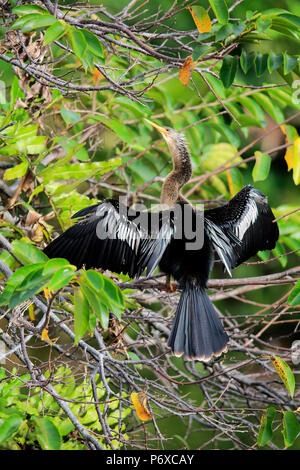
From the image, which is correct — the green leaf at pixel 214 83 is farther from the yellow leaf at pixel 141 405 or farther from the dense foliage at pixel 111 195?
the yellow leaf at pixel 141 405

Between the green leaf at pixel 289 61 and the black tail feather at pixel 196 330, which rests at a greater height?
the green leaf at pixel 289 61

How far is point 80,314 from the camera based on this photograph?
1.42 metres

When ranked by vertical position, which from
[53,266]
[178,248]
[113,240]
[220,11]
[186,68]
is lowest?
[178,248]

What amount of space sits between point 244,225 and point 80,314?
4.51ft

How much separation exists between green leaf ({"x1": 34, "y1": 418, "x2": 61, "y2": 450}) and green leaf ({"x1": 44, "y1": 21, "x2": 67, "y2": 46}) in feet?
3.17

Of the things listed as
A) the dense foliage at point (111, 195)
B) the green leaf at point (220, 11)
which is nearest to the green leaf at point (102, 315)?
the dense foliage at point (111, 195)

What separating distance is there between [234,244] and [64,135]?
3.28ft

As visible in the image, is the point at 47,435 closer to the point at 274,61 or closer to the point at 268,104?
the point at 274,61

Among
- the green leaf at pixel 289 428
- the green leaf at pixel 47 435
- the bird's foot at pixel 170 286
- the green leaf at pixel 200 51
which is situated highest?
the green leaf at pixel 200 51

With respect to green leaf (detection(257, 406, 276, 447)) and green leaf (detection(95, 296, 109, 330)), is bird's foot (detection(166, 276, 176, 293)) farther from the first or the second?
green leaf (detection(95, 296, 109, 330))

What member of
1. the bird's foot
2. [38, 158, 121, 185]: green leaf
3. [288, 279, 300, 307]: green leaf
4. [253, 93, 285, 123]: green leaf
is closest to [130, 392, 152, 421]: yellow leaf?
[288, 279, 300, 307]: green leaf

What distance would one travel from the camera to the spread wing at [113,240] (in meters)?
2.10

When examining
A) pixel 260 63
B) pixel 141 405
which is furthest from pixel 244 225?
pixel 141 405
